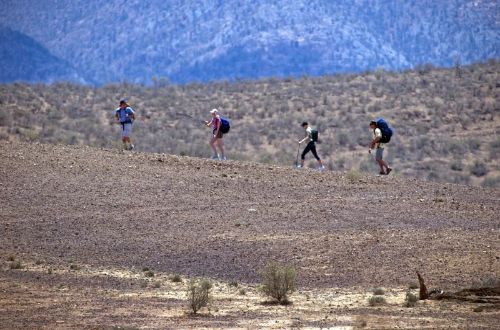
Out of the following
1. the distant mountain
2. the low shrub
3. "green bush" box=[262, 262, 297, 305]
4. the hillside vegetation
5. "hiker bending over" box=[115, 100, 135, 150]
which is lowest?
"green bush" box=[262, 262, 297, 305]

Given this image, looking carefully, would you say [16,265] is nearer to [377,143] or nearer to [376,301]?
[376,301]

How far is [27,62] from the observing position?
251ft

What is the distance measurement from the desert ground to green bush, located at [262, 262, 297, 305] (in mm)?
200

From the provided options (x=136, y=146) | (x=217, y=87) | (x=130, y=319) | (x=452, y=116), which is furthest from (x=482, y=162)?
(x=130, y=319)

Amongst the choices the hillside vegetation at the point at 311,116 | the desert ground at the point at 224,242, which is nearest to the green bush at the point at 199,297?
the desert ground at the point at 224,242

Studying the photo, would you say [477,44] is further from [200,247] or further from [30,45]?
[200,247]

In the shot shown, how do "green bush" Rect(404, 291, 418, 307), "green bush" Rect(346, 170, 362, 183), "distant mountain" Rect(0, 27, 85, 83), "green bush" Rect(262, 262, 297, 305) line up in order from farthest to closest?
1. "distant mountain" Rect(0, 27, 85, 83)
2. "green bush" Rect(346, 170, 362, 183)
3. "green bush" Rect(262, 262, 297, 305)
4. "green bush" Rect(404, 291, 418, 307)

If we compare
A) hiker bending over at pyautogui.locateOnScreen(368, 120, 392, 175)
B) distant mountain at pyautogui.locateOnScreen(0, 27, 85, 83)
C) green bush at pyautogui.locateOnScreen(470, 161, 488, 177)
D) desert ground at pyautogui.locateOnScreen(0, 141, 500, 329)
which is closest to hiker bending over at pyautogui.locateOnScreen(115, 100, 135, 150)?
desert ground at pyautogui.locateOnScreen(0, 141, 500, 329)

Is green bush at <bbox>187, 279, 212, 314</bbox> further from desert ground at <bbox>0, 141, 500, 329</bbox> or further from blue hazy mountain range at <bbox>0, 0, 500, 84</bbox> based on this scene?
blue hazy mountain range at <bbox>0, 0, 500, 84</bbox>

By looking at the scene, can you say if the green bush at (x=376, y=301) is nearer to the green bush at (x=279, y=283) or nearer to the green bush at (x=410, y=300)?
the green bush at (x=410, y=300)

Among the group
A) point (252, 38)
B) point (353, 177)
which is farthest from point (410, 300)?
point (252, 38)

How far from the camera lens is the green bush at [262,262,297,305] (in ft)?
53.3

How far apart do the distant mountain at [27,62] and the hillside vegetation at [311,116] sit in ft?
45.5

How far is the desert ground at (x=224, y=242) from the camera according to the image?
607 inches
